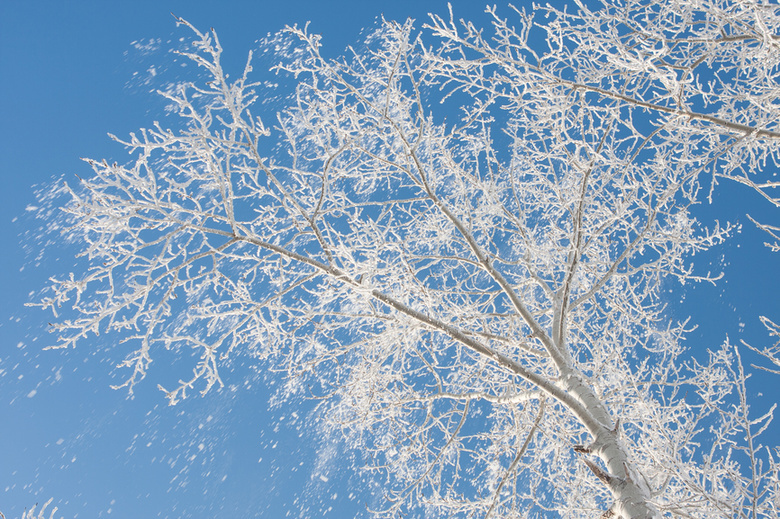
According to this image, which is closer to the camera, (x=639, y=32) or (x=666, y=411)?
(x=639, y=32)

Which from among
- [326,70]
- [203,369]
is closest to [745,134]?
[326,70]

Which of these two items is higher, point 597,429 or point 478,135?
point 478,135

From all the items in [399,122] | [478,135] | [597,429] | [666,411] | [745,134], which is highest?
[478,135]

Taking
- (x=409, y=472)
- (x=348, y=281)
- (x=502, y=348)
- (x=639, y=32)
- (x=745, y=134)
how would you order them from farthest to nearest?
(x=502, y=348) → (x=409, y=472) → (x=348, y=281) → (x=639, y=32) → (x=745, y=134)

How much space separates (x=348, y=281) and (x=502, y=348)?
2283 mm

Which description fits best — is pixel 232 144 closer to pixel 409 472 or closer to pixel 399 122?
pixel 399 122

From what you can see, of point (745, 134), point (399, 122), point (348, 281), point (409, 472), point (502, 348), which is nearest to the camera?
point (745, 134)

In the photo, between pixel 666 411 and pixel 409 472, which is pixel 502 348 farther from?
pixel 666 411

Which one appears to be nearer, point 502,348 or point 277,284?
point 277,284

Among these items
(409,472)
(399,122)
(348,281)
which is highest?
(399,122)

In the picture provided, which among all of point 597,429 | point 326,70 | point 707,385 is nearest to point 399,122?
point 326,70

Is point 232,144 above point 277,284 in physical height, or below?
A: above

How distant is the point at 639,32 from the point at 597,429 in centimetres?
277

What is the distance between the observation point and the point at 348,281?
354cm
